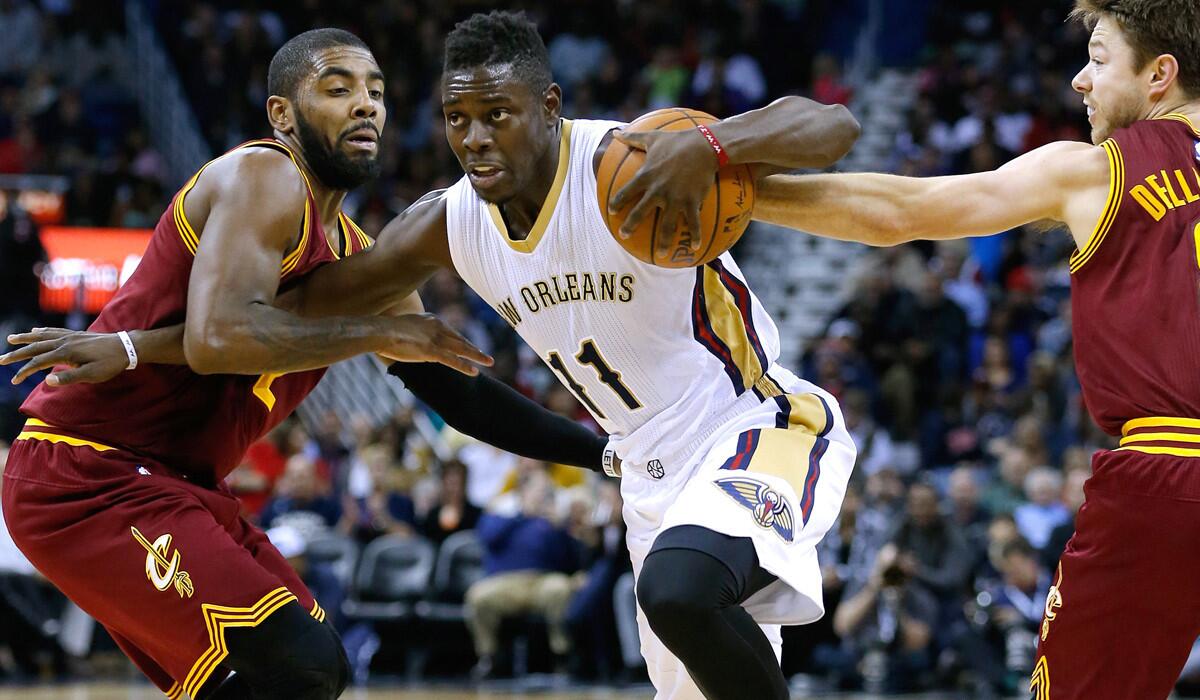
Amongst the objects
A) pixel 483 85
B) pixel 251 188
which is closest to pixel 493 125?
pixel 483 85

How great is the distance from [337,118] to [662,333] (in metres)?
1.35

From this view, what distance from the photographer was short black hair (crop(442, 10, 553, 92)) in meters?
4.35

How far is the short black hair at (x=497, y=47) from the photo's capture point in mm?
4348

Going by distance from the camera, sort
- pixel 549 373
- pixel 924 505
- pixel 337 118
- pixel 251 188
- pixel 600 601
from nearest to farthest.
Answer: pixel 251 188, pixel 337 118, pixel 924 505, pixel 600 601, pixel 549 373

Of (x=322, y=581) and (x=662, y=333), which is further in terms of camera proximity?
(x=322, y=581)

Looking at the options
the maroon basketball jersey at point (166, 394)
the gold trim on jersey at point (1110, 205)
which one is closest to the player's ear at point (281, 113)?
the maroon basketball jersey at point (166, 394)

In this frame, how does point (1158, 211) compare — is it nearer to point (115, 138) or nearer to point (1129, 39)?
point (1129, 39)

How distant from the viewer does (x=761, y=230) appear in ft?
54.3

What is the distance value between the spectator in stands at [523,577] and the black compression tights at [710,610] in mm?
7126

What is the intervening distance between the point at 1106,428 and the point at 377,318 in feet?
7.10

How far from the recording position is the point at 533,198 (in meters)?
4.53

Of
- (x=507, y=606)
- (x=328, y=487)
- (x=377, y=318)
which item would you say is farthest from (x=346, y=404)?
(x=377, y=318)

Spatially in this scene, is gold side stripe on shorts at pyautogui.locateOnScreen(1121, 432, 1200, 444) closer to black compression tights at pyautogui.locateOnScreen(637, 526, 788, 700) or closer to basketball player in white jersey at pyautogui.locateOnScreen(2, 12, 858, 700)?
basketball player in white jersey at pyautogui.locateOnScreen(2, 12, 858, 700)

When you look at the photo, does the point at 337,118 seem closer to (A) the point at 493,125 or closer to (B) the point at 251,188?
(B) the point at 251,188
